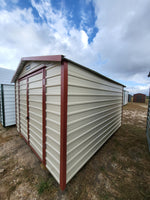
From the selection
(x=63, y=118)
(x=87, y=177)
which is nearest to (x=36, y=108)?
(x=63, y=118)

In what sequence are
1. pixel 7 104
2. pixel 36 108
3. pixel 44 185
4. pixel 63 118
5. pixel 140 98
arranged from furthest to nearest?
pixel 140 98
pixel 7 104
pixel 36 108
pixel 44 185
pixel 63 118

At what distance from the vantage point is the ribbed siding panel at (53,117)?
1.44 m

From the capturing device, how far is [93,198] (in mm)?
1367

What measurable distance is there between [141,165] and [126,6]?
5183 millimetres

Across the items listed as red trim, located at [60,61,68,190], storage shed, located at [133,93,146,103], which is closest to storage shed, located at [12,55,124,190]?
red trim, located at [60,61,68,190]

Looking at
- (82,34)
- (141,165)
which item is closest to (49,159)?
(141,165)

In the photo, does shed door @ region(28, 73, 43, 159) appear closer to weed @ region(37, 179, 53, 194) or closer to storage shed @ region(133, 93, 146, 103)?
weed @ region(37, 179, 53, 194)

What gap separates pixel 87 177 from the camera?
1.73m

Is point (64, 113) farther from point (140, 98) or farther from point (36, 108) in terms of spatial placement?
point (140, 98)

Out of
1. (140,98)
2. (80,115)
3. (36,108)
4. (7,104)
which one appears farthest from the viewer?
(140,98)

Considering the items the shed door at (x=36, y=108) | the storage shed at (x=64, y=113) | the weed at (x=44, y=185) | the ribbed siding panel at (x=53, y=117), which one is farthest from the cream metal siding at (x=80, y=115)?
the shed door at (x=36, y=108)

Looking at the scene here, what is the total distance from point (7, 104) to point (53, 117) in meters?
4.14

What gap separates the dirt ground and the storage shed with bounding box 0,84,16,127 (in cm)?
195

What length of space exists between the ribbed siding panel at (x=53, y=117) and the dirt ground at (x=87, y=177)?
312mm
